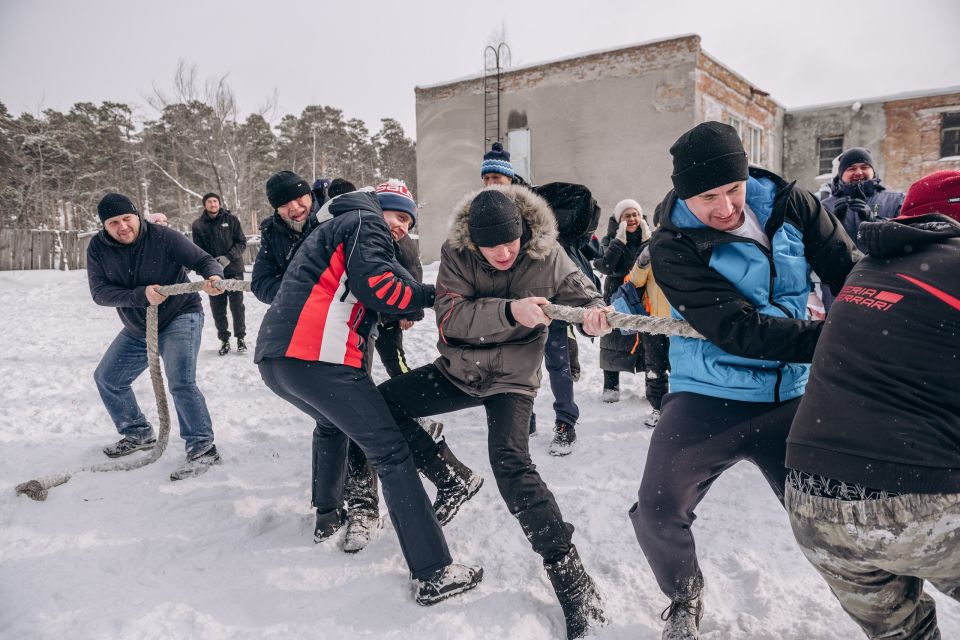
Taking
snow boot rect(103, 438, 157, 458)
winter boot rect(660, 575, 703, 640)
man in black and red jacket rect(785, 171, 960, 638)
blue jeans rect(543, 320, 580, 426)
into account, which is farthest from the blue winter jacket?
snow boot rect(103, 438, 157, 458)

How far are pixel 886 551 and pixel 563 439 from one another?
109 inches

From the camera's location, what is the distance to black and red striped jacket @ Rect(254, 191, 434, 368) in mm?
2654

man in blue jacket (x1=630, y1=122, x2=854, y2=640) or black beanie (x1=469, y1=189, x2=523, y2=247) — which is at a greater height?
black beanie (x1=469, y1=189, x2=523, y2=247)

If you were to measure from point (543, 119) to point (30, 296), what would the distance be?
1353 centimetres

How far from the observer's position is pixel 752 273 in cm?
214

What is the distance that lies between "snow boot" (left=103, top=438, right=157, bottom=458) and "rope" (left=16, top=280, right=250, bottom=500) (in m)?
0.19

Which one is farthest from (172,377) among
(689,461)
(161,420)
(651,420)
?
(651,420)

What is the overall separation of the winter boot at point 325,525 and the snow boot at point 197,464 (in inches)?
50.9

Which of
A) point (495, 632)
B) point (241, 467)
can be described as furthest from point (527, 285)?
point (241, 467)

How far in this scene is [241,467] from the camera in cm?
406

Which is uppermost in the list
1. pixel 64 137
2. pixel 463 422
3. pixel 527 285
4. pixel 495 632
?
pixel 64 137

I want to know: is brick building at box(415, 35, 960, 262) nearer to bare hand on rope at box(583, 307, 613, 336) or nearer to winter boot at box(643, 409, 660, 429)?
winter boot at box(643, 409, 660, 429)

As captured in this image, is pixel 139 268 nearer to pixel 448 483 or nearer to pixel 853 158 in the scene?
A: pixel 448 483

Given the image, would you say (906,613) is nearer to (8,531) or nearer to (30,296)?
(8,531)
